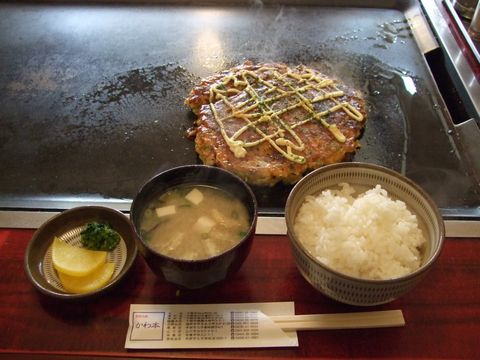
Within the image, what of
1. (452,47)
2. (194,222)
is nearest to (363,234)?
(194,222)

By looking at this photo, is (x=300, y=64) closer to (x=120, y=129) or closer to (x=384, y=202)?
(x=120, y=129)

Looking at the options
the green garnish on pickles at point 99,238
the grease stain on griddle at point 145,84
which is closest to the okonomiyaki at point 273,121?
the grease stain on griddle at point 145,84

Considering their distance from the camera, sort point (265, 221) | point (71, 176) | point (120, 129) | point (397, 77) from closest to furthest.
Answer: point (265, 221), point (71, 176), point (120, 129), point (397, 77)

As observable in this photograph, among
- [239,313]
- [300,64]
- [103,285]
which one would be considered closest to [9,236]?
[103,285]

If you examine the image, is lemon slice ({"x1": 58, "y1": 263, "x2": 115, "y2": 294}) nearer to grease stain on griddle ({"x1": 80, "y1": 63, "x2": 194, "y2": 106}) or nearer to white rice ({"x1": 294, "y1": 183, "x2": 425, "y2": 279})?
white rice ({"x1": 294, "y1": 183, "x2": 425, "y2": 279})

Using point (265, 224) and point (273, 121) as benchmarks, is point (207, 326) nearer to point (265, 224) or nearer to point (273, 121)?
point (265, 224)

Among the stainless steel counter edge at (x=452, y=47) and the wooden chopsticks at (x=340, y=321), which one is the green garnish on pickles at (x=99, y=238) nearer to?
the wooden chopsticks at (x=340, y=321)
